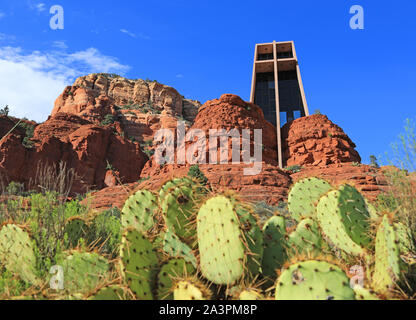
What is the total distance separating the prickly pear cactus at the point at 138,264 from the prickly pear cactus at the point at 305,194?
6.08 feet

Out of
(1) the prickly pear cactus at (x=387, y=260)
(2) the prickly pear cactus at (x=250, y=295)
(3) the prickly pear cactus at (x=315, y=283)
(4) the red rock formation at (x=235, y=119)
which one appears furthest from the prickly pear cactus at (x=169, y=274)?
(4) the red rock formation at (x=235, y=119)

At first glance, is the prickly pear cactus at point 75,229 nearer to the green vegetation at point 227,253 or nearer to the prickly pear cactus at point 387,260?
the green vegetation at point 227,253

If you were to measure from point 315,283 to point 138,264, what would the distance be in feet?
3.79

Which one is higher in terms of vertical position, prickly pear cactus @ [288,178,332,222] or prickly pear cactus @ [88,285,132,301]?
prickly pear cactus @ [288,178,332,222]

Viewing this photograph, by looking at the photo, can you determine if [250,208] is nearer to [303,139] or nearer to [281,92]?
[303,139]

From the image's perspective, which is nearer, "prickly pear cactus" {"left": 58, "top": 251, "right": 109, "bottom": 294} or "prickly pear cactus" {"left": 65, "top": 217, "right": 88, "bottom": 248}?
"prickly pear cactus" {"left": 58, "top": 251, "right": 109, "bottom": 294}

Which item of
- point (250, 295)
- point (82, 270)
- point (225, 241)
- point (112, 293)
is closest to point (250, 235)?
point (225, 241)

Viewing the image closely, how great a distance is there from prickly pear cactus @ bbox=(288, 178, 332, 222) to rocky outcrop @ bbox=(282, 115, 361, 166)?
20455 mm

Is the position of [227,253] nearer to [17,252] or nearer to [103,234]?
[17,252]

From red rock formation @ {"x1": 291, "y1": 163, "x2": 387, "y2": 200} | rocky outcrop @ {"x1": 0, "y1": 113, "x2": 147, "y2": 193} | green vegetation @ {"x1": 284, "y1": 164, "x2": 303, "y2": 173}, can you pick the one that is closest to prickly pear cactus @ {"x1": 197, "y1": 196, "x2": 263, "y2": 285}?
red rock formation @ {"x1": 291, "y1": 163, "x2": 387, "y2": 200}

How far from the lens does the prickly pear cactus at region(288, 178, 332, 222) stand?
131 inches

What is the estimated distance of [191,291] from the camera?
62.6 inches

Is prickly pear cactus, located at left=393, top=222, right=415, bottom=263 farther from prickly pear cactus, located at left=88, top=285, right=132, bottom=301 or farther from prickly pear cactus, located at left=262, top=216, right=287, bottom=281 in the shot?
prickly pear cactus, located at left=88, top=285, right=132, bottom=301
